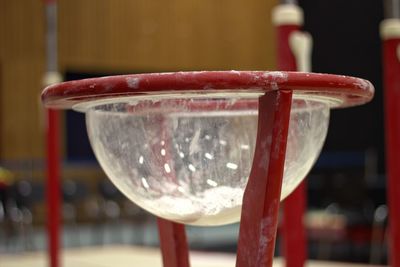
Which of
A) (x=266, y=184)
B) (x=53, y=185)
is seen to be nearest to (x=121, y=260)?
(x=53, y=185)

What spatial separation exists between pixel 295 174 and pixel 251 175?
120mm

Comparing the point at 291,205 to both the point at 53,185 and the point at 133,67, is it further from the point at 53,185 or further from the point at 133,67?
the point at 133,67

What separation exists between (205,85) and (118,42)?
23.7ft

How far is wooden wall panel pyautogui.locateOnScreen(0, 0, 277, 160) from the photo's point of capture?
6949 mm

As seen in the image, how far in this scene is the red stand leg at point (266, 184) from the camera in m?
0.65

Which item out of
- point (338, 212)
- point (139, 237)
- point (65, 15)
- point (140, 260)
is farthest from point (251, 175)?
point (65, 15)

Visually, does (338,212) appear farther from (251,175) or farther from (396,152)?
(251,175)

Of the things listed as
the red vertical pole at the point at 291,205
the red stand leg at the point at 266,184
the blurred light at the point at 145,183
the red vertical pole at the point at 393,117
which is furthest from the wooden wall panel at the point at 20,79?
the red stand leg at the point at 266,184

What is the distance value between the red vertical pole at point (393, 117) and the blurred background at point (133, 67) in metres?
4.10

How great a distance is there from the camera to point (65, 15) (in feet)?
24.0

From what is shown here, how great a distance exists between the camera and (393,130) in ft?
3.43

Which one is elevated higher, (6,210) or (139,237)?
(6,210)

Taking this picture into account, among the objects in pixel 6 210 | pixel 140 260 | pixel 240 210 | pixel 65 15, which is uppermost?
pixel 65 15

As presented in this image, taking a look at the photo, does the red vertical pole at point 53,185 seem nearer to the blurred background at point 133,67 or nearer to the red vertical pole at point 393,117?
the red vertical pole at point 393,117
